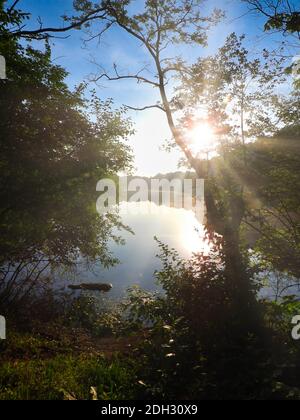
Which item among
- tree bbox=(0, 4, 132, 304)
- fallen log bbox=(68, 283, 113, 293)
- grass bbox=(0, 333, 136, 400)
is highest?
tree bbox=(0, 4, 132, 304)

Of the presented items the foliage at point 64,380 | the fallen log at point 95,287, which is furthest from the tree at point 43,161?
the fallen log at point 95,287

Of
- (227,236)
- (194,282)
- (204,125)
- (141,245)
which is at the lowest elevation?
(141,245)

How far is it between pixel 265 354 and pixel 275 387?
5.53 ft

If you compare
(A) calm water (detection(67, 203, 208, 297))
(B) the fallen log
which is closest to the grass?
(A) calm water (detection(67, 203, 208, 297))

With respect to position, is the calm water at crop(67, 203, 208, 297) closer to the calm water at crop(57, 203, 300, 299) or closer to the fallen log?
the calm water at crop(57, 203, 300, 299)

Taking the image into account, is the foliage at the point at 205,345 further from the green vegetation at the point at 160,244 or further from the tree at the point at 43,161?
the tree at the point at 43,161

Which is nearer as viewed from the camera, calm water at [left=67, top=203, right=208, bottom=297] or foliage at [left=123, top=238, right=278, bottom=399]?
foliage at [left=123, top=238, right=278, bottom=399]

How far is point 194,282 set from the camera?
10625 millimetres

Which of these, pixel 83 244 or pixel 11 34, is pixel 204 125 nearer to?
pixel 83 244

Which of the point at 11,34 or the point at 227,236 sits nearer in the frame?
the point at 11,34

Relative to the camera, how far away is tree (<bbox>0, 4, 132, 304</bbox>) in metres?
9.18

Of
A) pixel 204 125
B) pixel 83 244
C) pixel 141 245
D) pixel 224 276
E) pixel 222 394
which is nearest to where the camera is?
pixel 222 394

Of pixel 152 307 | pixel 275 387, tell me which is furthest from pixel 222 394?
pixel 152 307
